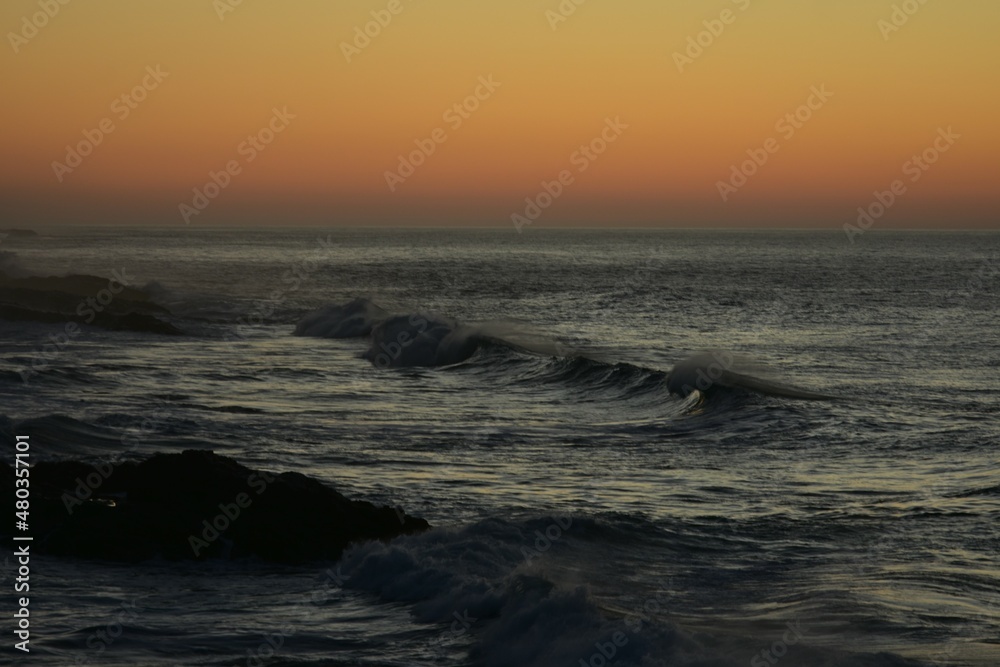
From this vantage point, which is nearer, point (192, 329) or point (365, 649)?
point (365, 649)

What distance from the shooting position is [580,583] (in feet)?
36.6

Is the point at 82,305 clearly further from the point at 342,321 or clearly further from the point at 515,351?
the point at 515,351

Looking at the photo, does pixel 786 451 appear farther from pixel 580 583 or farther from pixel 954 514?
pixel 580 583

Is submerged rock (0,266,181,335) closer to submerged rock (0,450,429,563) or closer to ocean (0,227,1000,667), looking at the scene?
ocean (0,227,1000,667)

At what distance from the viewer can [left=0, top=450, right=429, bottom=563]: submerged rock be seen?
12.2 m

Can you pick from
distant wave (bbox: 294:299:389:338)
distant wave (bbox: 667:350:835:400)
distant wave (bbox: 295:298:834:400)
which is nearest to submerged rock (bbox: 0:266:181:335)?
distant wave (bbox: 294:299:389:338)

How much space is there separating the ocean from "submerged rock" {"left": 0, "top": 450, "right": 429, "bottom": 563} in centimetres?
28

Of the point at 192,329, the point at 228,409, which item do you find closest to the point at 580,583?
the point at 228,409

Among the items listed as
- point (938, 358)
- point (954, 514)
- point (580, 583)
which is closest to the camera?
point (580, 583)

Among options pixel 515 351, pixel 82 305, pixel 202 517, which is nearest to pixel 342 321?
pixel 82 305

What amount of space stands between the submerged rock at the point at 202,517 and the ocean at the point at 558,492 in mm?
281

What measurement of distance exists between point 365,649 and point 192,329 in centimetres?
3339

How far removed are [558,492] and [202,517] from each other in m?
5.13

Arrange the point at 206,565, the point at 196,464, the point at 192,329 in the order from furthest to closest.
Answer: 1. the point at 192,329
2. the point at 196,464
3. the point at 206,565
